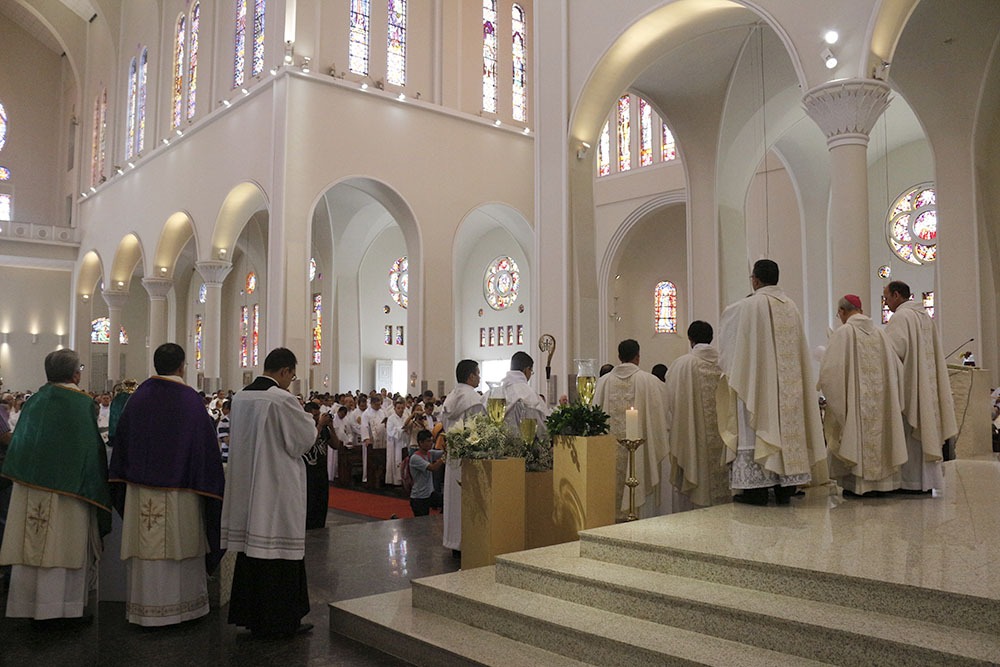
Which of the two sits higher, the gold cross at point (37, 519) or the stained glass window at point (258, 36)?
the stained glass window at point (258, 36)

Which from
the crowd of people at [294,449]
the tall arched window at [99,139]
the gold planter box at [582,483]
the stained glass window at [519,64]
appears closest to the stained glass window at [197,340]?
the tall arched window at [99,139]

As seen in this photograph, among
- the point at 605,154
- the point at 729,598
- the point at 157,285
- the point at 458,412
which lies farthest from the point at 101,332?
the point at 729,598

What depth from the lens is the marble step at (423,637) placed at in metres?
4.07

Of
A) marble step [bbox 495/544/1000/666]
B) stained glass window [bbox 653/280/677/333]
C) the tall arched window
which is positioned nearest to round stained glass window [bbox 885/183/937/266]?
stained glass window [bbox 653/280/677/333]

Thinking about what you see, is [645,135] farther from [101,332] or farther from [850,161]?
[101,332]

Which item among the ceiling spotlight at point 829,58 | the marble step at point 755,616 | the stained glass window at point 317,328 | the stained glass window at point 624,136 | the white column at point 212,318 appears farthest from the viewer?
the stained glass window at point 317,328

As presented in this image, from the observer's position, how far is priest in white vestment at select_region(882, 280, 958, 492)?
611 centimetres

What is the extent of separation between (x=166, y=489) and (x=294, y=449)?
812 mm

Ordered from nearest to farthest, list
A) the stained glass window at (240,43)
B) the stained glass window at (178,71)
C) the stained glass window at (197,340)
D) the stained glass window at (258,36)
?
the stained glass window at (258,36)
the stained glass window at (240,43)
the stained glass window at (178,71)
the stained glass window at (197,340)

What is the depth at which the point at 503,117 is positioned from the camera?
20000 millimetres

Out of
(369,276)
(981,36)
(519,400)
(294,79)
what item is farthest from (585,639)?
(369,276)

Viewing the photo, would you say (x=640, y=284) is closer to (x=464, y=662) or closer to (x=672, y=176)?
(x=672, y=176)

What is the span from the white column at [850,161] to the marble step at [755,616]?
16.8 feet

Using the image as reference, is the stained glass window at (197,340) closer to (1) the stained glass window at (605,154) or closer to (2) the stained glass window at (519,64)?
(2) the stained glass window at (519,64)
